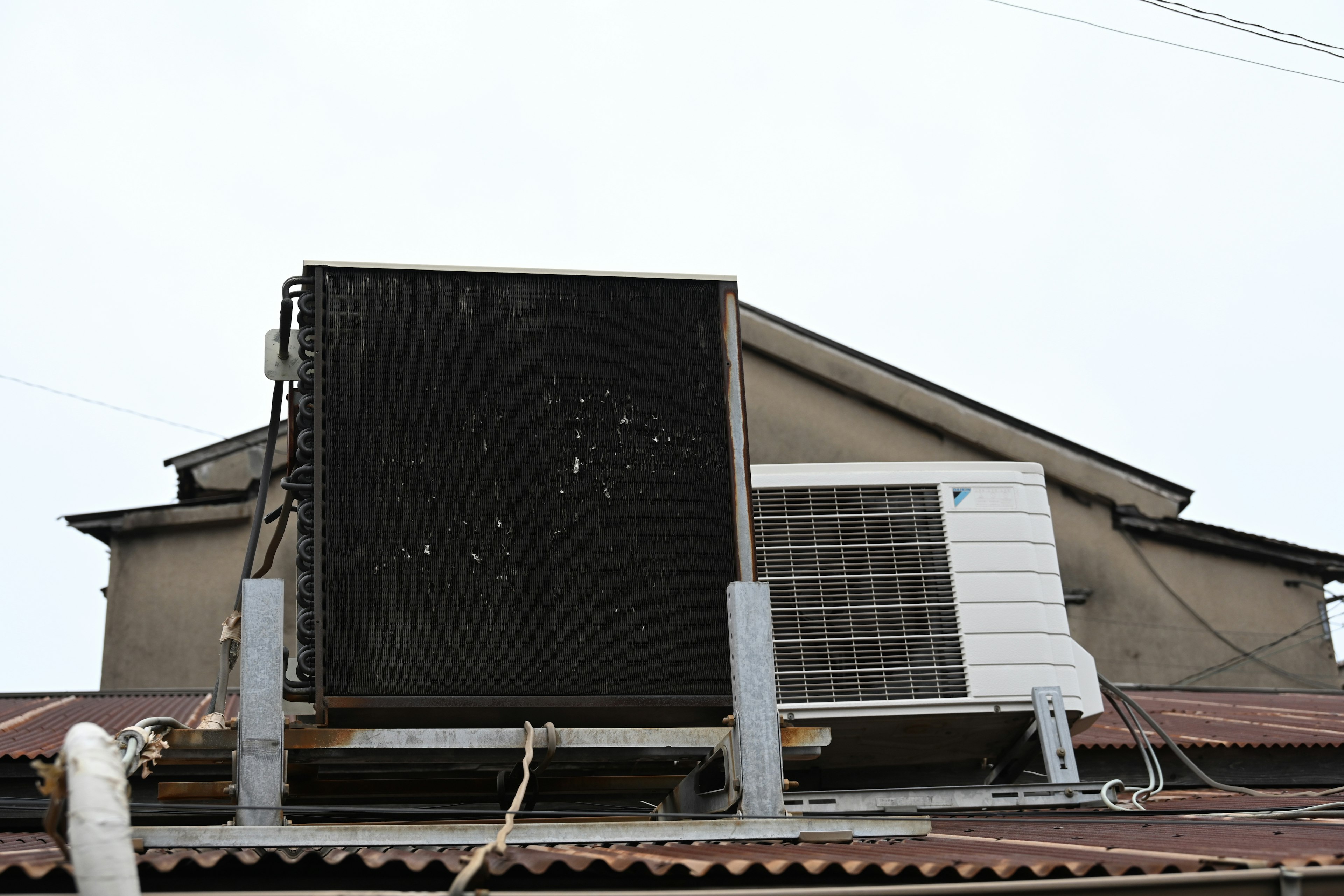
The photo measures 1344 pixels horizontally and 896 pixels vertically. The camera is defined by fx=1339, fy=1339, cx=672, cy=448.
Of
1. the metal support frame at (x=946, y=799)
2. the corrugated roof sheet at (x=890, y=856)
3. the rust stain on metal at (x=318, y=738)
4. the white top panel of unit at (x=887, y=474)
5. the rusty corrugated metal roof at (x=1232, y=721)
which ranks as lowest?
the corrugated roof sheet at (x=890, y=856)

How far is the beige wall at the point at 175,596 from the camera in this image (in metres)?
14.5

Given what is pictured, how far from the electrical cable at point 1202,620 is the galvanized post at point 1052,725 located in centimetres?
1027

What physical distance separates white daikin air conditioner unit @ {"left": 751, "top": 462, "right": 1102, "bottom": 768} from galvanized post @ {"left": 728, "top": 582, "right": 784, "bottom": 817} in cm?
199

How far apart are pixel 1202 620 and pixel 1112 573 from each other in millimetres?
1434

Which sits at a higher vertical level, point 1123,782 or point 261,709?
point 261,709

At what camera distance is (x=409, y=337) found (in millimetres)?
4266

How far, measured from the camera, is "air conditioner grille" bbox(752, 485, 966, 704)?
6289mm

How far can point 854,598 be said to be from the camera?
6.34 meters

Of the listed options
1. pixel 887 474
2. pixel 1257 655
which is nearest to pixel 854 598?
pixel 887 474

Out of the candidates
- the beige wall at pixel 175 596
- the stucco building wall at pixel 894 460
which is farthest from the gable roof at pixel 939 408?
the beige wall at pixel 175 596

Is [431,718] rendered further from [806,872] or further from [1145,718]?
[1145,718]

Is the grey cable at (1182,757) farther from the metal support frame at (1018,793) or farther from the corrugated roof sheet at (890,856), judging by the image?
the corrugated roof sheet at (890,856)

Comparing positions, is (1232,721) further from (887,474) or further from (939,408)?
(939,408)

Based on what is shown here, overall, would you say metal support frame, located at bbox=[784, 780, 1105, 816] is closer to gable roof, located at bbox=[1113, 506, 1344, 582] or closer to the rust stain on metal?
the rust stain on metal
